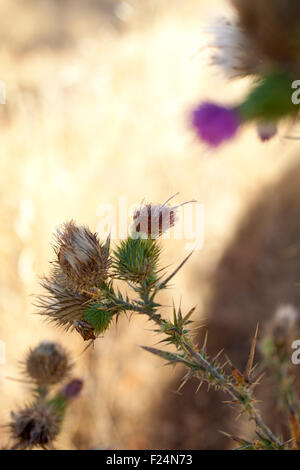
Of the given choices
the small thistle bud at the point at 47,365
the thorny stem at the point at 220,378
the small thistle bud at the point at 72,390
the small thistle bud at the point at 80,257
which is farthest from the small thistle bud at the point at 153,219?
the small thistle bud at the point at 72,390

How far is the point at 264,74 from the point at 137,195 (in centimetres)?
309

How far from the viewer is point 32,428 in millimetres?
1282

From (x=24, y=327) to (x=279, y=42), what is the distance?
8.23ft

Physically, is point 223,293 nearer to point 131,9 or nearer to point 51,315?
point 51,315

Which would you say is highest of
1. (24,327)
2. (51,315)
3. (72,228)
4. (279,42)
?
(279,42)

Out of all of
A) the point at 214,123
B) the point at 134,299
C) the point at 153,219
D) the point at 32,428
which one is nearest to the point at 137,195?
the point at 32,428

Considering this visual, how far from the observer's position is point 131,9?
4.43 meters

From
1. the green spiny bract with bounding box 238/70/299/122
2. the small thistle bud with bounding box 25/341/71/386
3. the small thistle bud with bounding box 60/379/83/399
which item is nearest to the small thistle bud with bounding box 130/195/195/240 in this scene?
the green spiny bract with bounding box 238/70/299/122

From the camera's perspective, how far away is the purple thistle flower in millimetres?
638

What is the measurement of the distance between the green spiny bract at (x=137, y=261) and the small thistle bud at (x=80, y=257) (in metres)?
0.05

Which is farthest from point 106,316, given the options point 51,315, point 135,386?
point 135,386

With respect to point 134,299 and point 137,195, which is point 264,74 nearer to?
point 134,299

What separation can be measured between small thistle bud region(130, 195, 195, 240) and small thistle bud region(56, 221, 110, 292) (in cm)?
11

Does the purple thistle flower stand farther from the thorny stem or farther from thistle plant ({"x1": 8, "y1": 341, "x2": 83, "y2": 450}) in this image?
thistle plant ({"x1": 8, "y1": 341, "x2": 83, "y2": 450})
